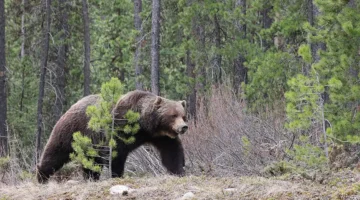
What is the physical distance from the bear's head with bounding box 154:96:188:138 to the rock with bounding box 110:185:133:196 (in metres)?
2.51

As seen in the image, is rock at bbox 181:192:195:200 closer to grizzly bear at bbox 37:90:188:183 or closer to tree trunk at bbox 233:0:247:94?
grizzly bear at bbox 37:90:188:183

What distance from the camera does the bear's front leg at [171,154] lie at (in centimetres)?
1012

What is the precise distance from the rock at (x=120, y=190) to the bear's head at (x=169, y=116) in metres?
2.51

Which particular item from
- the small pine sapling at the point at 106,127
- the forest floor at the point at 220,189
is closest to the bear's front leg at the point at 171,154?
the small pine sapling at the point at 106,127

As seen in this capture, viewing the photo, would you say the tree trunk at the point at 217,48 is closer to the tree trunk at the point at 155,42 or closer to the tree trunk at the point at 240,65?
the tree trunk at the point at 240,65

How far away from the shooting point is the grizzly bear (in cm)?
1012

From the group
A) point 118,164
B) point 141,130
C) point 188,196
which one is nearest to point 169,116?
point 141,130

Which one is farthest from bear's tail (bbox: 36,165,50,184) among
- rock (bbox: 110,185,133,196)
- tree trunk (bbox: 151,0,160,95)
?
tree trunk (bbox: 151,0,160,95)

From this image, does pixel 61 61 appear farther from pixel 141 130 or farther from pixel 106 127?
pixel 106 127

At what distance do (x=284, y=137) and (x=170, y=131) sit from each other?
11.2 ft

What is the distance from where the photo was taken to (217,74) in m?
22.2

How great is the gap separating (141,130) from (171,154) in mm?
630

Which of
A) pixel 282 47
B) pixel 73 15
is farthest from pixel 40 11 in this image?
pixel 282 47

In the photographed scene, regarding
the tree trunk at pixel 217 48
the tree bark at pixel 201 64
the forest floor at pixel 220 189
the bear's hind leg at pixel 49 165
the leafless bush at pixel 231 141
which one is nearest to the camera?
the forest floor at pixel 220 189
